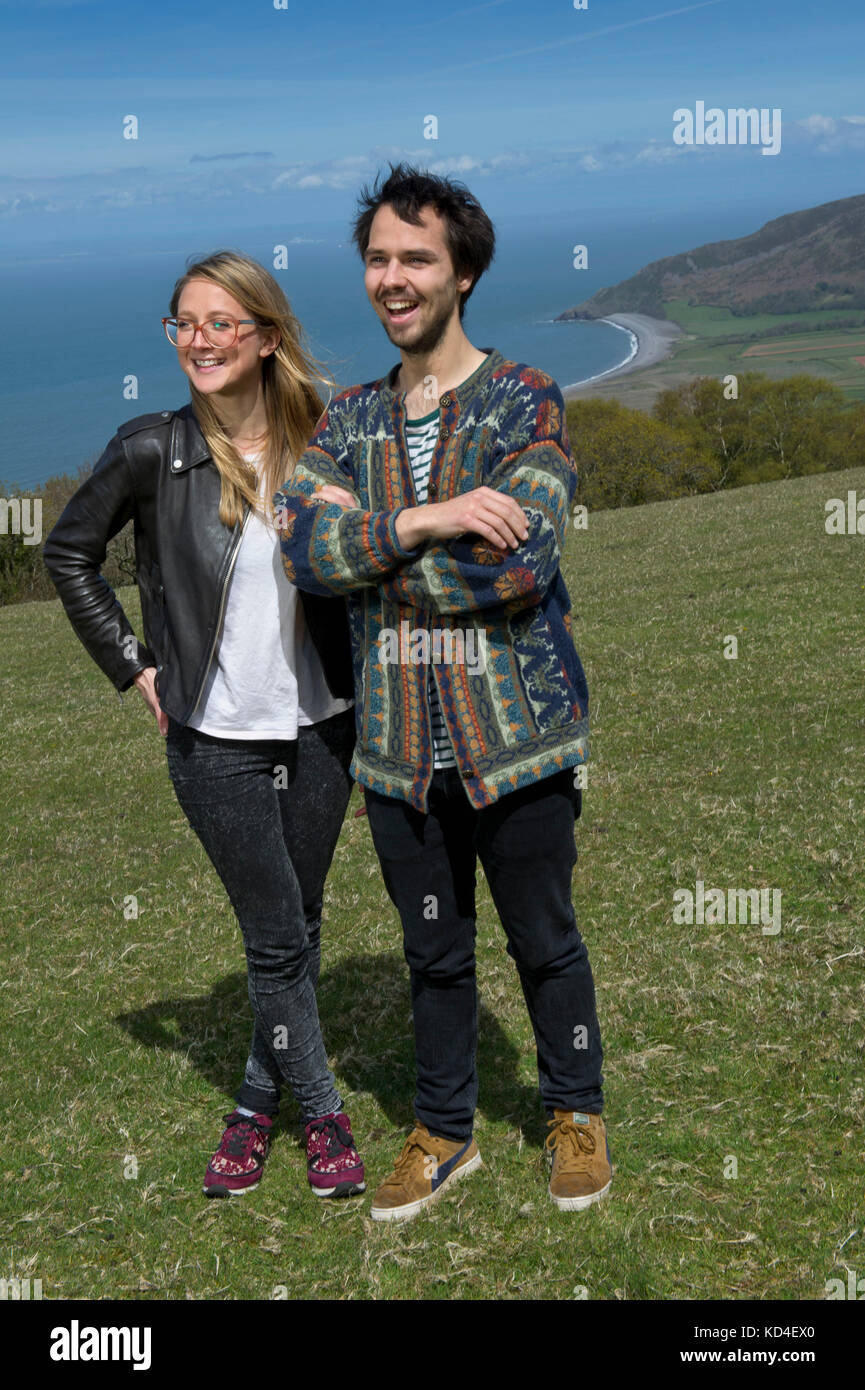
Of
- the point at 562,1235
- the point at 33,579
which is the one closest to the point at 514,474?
the point at 562,1235

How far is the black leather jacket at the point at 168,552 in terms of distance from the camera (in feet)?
13.9

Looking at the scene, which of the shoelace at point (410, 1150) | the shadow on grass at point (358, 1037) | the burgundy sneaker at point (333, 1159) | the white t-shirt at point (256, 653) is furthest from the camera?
the shadow on grass at point (358, 1037)

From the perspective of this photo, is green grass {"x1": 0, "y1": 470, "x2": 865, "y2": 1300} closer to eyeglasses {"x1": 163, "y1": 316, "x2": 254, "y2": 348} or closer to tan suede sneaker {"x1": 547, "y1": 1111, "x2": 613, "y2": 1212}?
tan suede sneaker {"x1": 547, "y1": 1111, "x2": 613, "y2": 1212}

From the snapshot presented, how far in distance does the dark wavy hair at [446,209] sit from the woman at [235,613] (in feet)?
1.87

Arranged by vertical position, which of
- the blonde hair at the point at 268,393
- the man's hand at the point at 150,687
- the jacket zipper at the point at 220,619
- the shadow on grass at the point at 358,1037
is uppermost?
the blonde hair at the point at 268,393

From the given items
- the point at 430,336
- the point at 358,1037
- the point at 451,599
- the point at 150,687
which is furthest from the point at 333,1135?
the point at 430,336

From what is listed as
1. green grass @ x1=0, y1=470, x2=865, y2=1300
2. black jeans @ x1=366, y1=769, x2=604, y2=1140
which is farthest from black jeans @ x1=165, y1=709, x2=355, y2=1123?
green grass @ x1=0, y1=470, x2=865, y2=1300

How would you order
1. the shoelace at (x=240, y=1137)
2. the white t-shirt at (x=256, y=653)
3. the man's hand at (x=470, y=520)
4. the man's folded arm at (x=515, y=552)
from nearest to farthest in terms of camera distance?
the man's hand at (x=470, y=520) < the man's folded arm at (x=515, y=552) < the white t-shirt at (x=256, y=653) < the shoelace at (x=240, y=1137)

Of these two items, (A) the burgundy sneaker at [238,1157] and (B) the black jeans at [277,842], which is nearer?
(B) the black jeans at [277,842]

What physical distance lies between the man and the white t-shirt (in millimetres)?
252

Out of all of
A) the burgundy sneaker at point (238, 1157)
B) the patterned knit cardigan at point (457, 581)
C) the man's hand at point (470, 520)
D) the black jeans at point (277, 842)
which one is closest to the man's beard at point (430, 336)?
the patterned knit cardigan at point (457, 581)

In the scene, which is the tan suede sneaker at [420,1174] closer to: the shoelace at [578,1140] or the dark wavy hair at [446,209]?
the shoelace at [578,1140]

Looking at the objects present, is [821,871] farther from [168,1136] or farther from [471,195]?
[471,195]

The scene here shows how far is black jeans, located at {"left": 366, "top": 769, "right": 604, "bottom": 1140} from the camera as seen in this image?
4.17 metres
